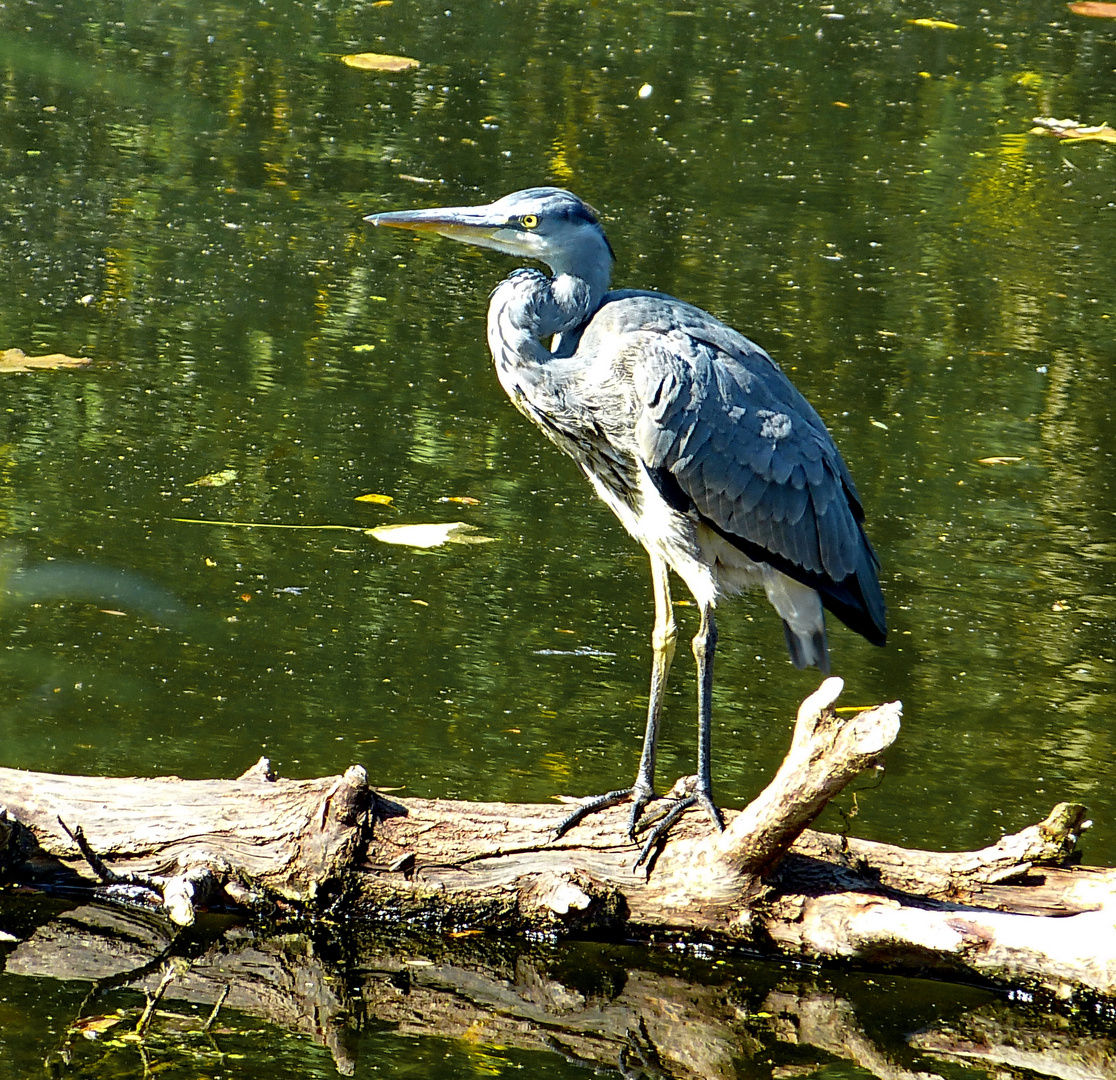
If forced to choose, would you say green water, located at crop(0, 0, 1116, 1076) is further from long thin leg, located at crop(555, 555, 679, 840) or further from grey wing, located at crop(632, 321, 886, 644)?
grey wing, located at crop(632, 321, 886, 644)

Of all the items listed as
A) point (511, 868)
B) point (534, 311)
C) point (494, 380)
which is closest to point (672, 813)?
point (511, 868)

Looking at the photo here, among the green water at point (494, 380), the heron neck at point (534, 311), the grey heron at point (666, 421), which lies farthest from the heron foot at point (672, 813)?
the heron neck at point (534, 311)

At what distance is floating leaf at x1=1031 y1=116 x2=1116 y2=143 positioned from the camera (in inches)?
408

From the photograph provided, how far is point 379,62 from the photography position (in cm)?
1047

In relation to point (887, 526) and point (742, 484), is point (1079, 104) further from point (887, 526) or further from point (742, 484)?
point (742, 484)

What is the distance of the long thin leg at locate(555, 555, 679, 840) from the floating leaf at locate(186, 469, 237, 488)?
2102 mm

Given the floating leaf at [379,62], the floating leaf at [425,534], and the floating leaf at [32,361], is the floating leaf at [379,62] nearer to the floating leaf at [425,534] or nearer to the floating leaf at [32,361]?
the floating leaf at [32,361]

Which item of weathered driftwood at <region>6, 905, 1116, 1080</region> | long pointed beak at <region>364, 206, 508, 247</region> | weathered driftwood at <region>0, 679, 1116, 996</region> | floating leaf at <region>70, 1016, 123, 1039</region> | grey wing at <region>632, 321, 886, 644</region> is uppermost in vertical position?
long pointed beak at <region>364, 206, 508, 247</region>

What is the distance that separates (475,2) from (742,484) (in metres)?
8.34

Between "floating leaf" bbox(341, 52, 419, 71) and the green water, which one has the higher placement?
"floating leaf" bbox(341, 52, 419, 71)

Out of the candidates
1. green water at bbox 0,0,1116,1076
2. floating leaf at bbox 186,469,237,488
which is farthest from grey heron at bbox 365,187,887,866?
floating leaf at bbox 186,469,237,488

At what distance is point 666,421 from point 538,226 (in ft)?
2.04

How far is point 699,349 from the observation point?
13.8 ft

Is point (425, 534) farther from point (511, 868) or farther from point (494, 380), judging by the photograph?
point (511, 868)
